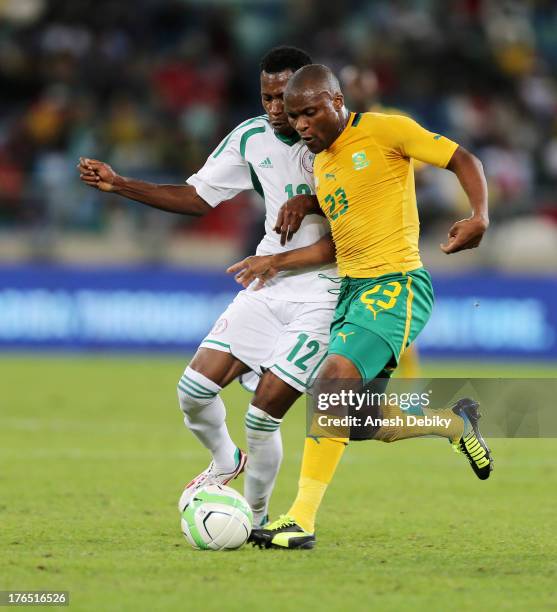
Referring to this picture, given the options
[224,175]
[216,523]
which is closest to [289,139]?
[224,175]

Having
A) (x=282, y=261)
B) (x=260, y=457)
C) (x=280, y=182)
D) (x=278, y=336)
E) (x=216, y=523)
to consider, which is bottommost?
(x=216, y=523)

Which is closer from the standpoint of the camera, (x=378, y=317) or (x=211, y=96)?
(x=378, y=317)

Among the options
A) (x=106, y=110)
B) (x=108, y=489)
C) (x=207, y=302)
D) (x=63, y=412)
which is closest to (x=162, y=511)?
(x=108, y=489)

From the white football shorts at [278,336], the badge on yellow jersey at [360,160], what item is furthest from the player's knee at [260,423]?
the badge on yellow jersey at [360,160]

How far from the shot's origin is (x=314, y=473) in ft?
19.1

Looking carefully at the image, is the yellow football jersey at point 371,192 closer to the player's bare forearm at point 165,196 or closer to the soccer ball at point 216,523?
the player's bare forearm at point 165,196

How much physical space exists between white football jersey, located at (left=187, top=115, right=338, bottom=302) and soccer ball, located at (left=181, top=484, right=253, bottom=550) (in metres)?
1.04

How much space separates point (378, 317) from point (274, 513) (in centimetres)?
150

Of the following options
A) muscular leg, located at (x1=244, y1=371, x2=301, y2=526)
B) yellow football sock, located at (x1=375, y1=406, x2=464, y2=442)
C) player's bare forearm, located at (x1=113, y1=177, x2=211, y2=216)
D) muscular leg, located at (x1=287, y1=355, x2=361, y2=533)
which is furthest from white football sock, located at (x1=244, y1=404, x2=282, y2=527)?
player's bare forearm, located at (x1=113, y1=177, x2=211, y2=216)

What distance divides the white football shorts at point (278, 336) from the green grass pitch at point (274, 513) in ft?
2.69

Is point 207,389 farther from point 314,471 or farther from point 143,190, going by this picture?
point 143,190

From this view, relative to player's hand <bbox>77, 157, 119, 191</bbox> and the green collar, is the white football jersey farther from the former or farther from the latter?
player's hand <bbox>77, 157, 119, 191</bbox>

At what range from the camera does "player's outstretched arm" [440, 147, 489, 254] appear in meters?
5.46

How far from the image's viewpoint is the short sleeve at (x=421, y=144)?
18.8ft
